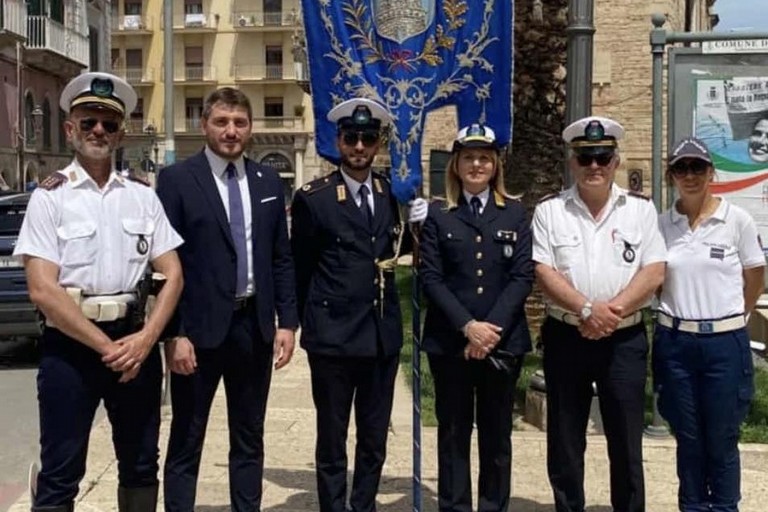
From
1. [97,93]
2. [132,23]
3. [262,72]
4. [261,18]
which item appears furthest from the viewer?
[132,23]

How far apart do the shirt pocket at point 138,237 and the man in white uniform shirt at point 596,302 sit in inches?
67.9

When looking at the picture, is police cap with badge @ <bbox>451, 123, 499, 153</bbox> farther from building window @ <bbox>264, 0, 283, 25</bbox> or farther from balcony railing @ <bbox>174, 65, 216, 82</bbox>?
balcony railing @ <bbox>174, 65, 216, 82</bbox>

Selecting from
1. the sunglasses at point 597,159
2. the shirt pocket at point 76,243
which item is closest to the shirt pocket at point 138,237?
the shirt pocket at point 76,243

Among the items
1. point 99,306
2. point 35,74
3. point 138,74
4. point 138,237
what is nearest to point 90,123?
point 138,237

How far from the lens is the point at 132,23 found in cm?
6009

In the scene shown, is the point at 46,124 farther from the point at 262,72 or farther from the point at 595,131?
the point at 595,131

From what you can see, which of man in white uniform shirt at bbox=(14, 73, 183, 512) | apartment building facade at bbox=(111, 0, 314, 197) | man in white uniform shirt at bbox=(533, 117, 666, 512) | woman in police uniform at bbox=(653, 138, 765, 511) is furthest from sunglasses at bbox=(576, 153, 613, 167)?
apartment building facade at bbox=(111, 0, 314, 197)

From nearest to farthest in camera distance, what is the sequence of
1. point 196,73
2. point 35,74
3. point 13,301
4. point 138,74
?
point 13,301 < point 35,74 < point 196,73 < point 138,74

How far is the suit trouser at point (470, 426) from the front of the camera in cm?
456

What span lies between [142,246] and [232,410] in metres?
0.94

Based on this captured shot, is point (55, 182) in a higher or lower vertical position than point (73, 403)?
higher

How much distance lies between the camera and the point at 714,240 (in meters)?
4.44

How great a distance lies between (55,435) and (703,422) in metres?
2.84

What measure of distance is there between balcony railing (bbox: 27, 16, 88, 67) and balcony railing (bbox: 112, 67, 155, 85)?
2242 centimetres
